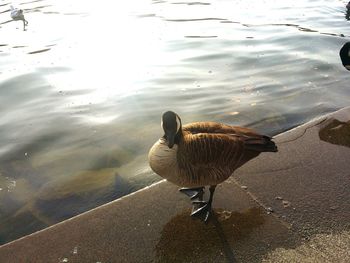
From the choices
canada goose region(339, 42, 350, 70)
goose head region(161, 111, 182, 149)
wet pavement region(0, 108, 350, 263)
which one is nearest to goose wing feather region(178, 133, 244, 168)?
goose head region(161, 111, 182, 149)

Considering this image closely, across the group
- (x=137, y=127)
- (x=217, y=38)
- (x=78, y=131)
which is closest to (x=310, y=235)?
(x=137, y=127)

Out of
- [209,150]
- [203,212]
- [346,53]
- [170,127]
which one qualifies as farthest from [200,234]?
[346,53]

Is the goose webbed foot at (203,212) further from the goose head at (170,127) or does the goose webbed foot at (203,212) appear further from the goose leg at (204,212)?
the goose head at (170,127)

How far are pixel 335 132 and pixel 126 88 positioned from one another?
4343 millimetres

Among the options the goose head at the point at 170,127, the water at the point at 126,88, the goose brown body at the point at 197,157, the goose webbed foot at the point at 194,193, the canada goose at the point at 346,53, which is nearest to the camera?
the goose head at the point at 170,127

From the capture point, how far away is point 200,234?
3.50 meters

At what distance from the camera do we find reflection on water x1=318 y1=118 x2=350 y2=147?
4.91 metres

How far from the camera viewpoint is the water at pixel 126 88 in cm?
491

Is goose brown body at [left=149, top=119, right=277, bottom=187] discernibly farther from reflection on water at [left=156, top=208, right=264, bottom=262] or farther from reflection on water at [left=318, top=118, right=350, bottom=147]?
reflection on water at [left=318, top=118, right=350, bottom=147]

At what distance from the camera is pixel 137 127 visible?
249 inches

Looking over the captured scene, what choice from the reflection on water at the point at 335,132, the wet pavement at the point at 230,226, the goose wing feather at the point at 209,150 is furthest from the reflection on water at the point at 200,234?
the reflection on water at the point at 335,132

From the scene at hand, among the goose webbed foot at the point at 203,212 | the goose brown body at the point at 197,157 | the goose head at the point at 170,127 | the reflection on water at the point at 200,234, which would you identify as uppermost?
the goose head at the point at 170,127

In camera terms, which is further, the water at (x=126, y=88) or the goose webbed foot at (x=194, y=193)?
the water at (x=126, y=88)

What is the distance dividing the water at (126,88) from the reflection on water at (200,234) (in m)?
1.20
